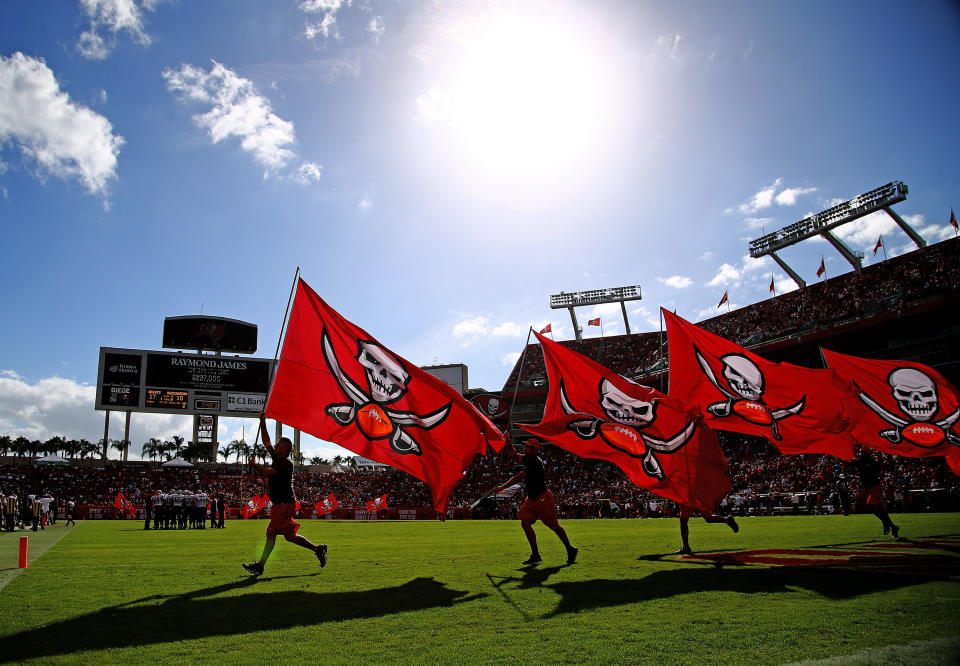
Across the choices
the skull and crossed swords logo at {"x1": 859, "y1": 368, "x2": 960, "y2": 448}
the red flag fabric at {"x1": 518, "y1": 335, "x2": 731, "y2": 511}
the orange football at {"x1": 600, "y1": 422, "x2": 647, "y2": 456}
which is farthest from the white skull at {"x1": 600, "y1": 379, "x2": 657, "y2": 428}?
the skull and crossed swords logo at {"x1": 859, "y1": 368, "x2": 960, "y2": 448}

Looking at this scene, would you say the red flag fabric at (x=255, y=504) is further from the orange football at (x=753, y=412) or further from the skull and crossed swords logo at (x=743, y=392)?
the orange football at (x=753, y=412)

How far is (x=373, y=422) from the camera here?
9742mm

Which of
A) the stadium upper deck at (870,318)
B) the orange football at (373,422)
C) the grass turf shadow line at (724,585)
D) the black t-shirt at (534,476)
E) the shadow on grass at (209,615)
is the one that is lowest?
the grass turf shadow line at (724,585)

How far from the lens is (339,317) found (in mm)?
10125

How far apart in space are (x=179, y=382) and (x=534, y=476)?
4783 cm

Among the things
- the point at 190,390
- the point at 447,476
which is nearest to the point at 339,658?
the point at 447,476

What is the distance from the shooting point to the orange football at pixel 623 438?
37.6ft

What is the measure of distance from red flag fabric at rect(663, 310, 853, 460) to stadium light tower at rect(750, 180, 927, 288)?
4064cm

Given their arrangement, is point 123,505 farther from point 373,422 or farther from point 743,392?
point 743,392

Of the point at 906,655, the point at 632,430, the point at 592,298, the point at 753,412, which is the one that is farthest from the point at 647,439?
the point at 592,298

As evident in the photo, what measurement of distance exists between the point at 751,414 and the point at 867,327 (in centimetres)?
3334

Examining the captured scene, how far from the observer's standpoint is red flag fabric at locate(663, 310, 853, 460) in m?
13.5

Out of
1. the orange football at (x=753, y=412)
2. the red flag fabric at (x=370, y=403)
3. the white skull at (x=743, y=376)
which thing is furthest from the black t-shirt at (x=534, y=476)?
the white skull at (x=743, y=376)

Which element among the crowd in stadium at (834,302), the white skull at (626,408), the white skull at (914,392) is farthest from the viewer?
the crowd in stadium at (834,302)
